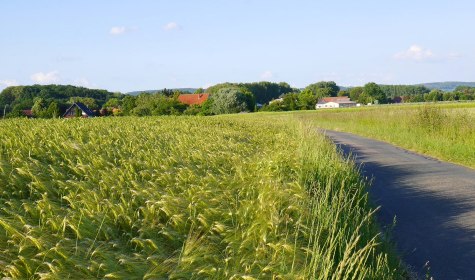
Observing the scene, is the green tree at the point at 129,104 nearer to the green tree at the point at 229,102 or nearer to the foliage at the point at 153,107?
the foliage at the point at 153,107

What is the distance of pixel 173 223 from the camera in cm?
495

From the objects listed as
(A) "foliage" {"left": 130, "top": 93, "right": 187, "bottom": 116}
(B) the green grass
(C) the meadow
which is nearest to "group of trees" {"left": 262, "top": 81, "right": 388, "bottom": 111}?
(A) "foliage" {"left": 130, "top": 93, "right": 187, "bottom": 116}

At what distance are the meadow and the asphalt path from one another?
0.69 metres

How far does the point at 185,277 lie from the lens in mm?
3756

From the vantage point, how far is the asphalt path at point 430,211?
620cm

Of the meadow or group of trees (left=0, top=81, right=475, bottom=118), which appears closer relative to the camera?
the meadow

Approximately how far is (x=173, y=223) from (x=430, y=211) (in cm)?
549

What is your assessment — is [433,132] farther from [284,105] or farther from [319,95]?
[319,95]

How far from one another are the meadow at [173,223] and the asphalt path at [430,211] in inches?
27.2

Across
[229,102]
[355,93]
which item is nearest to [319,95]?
[355,93]

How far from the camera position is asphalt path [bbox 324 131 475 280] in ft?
20.3

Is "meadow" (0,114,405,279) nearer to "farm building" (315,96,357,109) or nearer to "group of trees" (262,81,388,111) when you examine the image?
"group of trees" (262,81,388,111)

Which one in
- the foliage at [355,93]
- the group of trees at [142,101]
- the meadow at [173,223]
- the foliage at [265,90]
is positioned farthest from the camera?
the foliage at [355,93]

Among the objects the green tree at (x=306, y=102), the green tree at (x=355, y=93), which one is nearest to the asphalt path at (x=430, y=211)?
the green tree at (x=306, y=102)
